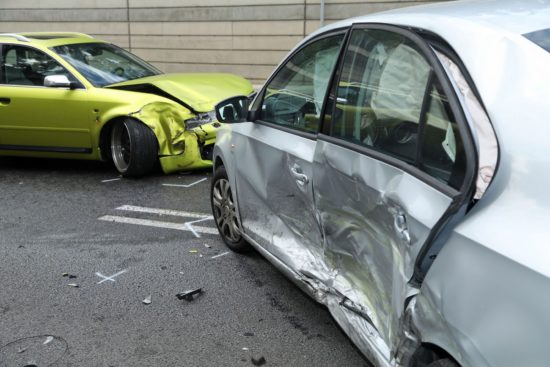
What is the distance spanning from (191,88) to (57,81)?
1537 millimetres

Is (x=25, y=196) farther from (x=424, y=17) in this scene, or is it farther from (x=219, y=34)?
(x=219, y=34)

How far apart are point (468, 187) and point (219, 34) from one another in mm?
12868

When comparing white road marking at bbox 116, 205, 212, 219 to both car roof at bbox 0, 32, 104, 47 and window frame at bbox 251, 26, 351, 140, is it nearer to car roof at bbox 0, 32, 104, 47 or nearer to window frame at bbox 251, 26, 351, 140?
window frame at bbox 251, 26, 351, 140

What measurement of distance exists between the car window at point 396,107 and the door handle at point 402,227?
0.65 ft

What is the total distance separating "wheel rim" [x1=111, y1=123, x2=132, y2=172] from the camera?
6945mm

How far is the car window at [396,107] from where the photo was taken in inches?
85.5

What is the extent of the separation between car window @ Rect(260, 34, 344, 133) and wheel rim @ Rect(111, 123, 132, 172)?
3421 mm

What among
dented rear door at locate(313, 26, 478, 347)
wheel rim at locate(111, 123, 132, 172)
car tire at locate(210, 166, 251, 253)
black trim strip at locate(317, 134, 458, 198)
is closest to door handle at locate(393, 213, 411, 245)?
dented rear door at locate(313, 26, 478, 347)

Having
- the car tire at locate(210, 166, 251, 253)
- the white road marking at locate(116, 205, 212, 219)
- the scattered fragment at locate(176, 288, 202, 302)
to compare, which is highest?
the car tire at locate(210, 166, 251, 253)

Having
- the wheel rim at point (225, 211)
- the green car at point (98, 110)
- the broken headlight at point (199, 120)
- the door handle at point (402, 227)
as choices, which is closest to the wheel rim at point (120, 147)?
the green car at point (98, 110)

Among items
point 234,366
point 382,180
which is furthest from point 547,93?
point 234,366

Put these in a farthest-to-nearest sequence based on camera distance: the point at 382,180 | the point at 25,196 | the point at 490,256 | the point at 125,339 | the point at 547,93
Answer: the point at 25,196 → the point at 125,339 → the point at 382,180 → the point at 547,93 → the point at 490,256

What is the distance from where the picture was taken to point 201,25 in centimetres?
1434

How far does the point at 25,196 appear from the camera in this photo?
6551 millimetres
